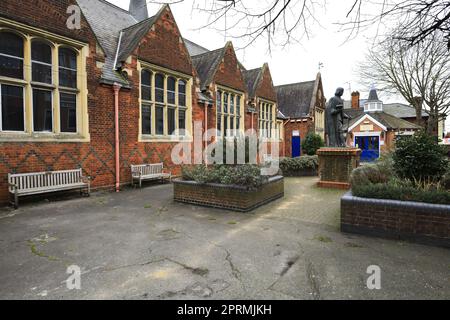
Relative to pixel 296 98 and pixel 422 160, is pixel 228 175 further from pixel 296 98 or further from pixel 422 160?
pixel 296 98

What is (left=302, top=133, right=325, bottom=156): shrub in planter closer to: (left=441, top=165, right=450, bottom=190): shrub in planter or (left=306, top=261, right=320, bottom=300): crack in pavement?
(left=441, top=165, right=450, bottom=190): shrub in planter

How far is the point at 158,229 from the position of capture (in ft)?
17.5

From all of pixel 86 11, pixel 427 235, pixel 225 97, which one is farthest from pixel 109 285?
pixel 225 97

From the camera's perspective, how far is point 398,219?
15.3ft

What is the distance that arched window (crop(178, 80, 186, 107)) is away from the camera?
12.8 m

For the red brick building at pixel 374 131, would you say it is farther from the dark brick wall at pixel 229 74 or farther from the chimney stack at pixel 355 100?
the dark brick wall at pixel 229 74

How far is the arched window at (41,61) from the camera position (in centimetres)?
792

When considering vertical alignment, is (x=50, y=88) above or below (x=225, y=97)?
below

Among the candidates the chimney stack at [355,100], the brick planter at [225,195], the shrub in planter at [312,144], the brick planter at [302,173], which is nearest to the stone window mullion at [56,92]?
the brick planter at [225,195]

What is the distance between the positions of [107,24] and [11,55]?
19.5 ft

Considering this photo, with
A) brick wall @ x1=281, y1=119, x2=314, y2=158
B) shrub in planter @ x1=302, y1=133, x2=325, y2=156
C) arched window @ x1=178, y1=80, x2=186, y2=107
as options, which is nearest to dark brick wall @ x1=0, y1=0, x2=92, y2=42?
arched window @ x1=178, y1=80, x2=186, y2=107

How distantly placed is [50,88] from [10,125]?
5.30 feet

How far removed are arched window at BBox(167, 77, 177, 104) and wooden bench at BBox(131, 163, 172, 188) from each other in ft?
10.2

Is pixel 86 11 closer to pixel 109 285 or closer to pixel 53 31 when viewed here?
pixel 53 31
